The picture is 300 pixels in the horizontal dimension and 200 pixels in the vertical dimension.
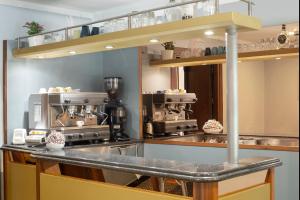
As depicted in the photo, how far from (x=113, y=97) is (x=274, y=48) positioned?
2.03 metres

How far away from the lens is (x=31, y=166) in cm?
400

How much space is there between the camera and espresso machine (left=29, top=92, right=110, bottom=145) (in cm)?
433

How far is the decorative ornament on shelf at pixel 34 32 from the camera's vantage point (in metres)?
4.25

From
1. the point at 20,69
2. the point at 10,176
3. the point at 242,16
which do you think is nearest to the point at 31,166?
the point at 10,176

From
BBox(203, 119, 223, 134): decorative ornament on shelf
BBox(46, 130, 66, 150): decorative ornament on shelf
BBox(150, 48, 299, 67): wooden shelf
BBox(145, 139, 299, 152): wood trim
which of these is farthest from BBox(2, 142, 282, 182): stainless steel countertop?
BBox(203, 119, 223, 134): decorative ornament on shelf

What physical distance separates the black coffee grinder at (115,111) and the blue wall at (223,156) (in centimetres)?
38

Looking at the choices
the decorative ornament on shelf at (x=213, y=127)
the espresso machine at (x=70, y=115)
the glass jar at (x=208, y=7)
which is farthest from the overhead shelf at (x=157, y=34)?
the decorative ornament on shelf at (x=213, y=127)

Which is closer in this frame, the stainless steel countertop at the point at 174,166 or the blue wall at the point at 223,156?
the stainless steel countertop at the point at 174,166

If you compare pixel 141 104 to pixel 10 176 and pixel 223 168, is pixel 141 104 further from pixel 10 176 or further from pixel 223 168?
pixel 223 168

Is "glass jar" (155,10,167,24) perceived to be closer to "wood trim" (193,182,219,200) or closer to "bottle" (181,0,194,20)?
"bottle" (181,0,194,20)

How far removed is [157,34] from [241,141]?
1.98 metres

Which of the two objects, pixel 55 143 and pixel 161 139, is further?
pixel 161 139

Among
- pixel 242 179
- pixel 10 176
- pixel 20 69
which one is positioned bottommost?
pixel 10 176

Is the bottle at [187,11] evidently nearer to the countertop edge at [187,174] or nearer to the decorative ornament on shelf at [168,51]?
the countertop edge at [187,174]
